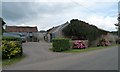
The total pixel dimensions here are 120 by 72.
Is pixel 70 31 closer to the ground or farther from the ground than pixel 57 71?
farther from the ground

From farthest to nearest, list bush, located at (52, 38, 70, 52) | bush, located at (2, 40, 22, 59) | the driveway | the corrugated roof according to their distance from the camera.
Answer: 1. the corrugated roof
2. bush, located at (52, 38, 70, 52)
3. bush, located at (2, 40, 22, 59)
4. the driveway

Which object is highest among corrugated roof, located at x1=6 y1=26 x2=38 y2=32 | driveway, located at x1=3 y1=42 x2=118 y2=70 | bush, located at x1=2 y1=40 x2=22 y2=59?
corrugated roof, located at x1=6 y1=26 x2=38 y2=32

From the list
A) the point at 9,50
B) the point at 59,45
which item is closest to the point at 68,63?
the point at 9,50

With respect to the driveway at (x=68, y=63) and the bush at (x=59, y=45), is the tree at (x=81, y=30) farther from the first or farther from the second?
the driveway at (x=68, y=63)

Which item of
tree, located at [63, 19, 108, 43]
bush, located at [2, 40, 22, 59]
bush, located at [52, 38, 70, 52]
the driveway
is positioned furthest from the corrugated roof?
the driveway

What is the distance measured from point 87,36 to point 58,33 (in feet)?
27.5

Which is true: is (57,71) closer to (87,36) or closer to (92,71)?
(92,71)

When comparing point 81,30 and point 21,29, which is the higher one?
point 21,29

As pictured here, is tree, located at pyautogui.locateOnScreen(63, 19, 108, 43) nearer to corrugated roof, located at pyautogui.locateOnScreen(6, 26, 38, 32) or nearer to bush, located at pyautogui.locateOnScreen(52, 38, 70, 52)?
bush, located at pyautogui.locateOnScreen(52, 38, 70, 52)

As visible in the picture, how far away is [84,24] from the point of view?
131 ft

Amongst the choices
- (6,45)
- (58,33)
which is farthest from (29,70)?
(58,33)

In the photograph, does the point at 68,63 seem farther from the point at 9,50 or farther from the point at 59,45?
the point at 59,45

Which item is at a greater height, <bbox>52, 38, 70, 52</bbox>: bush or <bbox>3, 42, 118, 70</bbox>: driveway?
<bbox>52, 38, 70, 52</bbox>: bush

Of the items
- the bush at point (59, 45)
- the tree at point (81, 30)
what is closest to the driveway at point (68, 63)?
the bush at point (59, 45)
